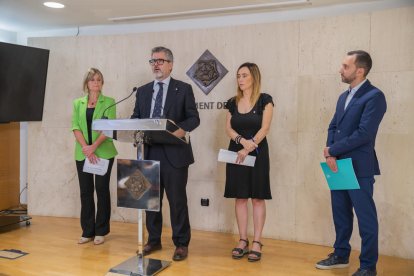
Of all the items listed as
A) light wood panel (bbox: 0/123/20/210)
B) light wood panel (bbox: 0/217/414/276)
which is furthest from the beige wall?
light wood panel (bbox: 0/123/20/210)

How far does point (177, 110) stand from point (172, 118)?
8 centimetres

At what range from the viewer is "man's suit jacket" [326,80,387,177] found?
9.91 ft

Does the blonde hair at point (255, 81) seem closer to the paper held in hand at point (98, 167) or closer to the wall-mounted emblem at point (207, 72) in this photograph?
the wall-mounted emblem at point (207, 72)

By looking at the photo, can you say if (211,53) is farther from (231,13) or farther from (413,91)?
(413,91)

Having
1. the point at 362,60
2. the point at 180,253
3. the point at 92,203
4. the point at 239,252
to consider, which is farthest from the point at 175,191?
the point at 362,60

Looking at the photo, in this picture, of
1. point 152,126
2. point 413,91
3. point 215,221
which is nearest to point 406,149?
point 413,91

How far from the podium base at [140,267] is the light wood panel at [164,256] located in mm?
74

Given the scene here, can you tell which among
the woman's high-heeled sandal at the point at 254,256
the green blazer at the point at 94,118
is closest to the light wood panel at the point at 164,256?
the woman's high-heeled sandal at the point at 254,256

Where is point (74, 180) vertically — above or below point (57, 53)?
below

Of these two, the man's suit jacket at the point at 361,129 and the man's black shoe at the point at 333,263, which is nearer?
the man's suit jacket at the point at 361,129

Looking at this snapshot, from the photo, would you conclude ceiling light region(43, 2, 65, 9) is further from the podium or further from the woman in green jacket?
the podium

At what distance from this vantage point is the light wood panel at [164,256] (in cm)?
332

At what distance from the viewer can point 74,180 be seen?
5.17 meters

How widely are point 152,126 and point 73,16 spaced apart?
278cm
